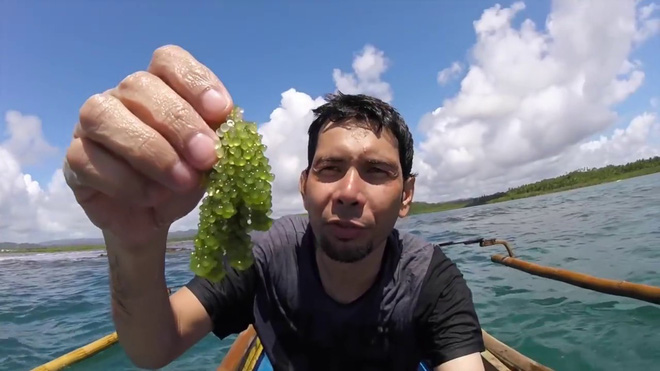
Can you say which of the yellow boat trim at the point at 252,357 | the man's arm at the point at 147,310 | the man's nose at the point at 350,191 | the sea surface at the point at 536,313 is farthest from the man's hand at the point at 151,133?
the sea surface at the point at 536,313

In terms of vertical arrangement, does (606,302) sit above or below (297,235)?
below

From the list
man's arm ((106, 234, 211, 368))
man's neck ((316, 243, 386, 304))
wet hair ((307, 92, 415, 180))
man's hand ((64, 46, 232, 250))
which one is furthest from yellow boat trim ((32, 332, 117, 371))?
man's hand ((64, 46, 232, 250))

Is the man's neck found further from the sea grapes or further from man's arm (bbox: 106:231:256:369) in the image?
the sea grapes

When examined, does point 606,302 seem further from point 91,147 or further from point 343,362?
point 91,147

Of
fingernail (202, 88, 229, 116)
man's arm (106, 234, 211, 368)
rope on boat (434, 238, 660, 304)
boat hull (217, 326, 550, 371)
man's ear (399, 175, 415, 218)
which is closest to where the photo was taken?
fingernail (202, 88, 229, 116)

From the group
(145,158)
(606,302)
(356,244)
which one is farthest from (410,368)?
(606,302)

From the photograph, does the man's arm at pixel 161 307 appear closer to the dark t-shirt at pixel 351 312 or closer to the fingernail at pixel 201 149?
the dark t-shirt at pixel 351 312
